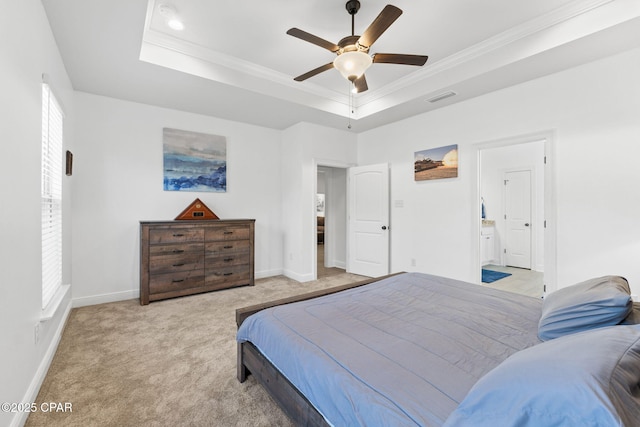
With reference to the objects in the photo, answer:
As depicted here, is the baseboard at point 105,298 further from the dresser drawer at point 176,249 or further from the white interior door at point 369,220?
the white interior door at point 369,220

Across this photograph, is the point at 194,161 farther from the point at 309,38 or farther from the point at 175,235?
the point at 309,38

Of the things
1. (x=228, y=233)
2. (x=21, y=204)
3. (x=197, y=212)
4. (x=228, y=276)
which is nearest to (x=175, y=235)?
(x=197, y=212)

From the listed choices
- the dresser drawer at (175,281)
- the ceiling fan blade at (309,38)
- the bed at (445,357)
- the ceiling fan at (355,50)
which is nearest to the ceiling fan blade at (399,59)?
the ceiling fan at (355,50)

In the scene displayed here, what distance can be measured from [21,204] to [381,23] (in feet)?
8.45

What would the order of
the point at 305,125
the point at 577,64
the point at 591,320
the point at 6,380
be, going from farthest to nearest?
the point at 305,125, the point at 577,64, the point at 6,380, the point at 591,320

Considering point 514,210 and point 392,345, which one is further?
point 514,210

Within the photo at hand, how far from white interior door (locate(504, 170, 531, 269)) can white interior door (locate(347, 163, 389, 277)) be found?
306cm

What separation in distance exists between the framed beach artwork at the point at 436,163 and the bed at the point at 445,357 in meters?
2.33

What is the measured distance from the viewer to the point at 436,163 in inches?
166

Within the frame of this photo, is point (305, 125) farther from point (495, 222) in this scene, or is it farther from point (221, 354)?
point (495, 222)

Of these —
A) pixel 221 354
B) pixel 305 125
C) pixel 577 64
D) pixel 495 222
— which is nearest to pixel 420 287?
pixel 221 354

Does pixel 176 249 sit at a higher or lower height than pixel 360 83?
lower

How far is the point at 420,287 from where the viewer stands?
7.47 feet

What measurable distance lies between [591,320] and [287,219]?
4.27 meters
